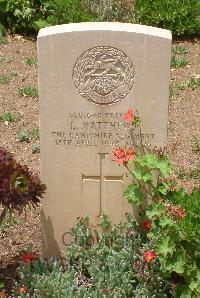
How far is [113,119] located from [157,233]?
766 millimetres

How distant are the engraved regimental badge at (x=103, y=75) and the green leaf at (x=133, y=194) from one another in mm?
547

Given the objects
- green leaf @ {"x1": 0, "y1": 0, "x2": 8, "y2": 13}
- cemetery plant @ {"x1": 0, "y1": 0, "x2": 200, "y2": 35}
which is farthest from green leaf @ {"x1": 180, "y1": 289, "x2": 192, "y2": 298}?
green leaf @ {"x1": 0, "y1": 0, "x2": 8, "y2": 13}

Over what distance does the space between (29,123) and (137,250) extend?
270cm

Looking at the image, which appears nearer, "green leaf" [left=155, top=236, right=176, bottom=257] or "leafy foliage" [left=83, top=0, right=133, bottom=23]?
"green leaf" [left=155, top=236, right=176, bottom=257]

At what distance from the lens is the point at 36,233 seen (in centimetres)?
509

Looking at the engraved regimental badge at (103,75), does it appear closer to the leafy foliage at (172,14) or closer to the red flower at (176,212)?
the red flower at (176,212)

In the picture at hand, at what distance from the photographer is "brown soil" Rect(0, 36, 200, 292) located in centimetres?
498

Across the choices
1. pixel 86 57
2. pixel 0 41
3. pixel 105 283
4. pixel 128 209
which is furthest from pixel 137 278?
pixel 0 41

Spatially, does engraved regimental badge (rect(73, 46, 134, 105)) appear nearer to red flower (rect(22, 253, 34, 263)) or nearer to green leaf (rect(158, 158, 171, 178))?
green leaf (rect(158, 158, 171, 178))

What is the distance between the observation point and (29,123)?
6742 mm

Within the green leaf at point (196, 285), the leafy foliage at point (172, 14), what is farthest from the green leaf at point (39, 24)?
the green leaf at point (196, 285)

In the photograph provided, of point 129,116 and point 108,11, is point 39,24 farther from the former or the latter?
point 129,116

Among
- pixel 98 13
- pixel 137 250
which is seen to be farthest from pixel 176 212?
pixel 98 13

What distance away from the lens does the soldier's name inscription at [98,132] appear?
4328 mm
